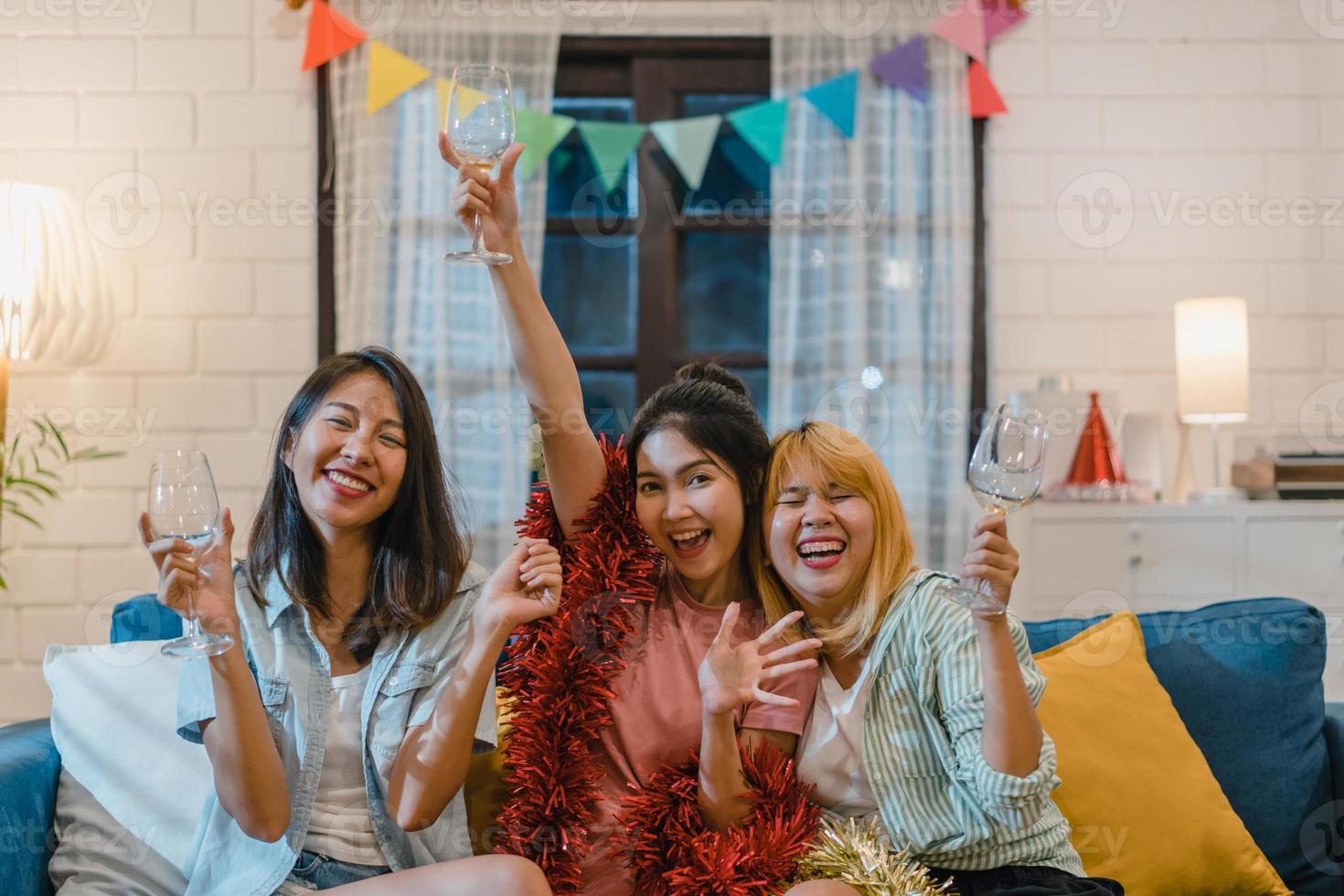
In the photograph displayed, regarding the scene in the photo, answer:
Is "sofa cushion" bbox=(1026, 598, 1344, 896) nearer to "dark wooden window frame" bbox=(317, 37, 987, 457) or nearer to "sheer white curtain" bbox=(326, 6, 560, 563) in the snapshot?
"dark wooden window frame" bbox=(317, 37, 987, 457)

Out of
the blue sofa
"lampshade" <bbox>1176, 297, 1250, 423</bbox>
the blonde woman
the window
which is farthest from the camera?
the window

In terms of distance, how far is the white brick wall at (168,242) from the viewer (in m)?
3.44

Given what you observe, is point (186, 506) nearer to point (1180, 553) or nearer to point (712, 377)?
point (712, 377)

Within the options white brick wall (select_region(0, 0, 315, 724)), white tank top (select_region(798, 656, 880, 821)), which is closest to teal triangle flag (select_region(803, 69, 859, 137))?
white brick wall (select_region(0, 0, 315, 724))

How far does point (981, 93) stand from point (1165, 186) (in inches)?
25.6

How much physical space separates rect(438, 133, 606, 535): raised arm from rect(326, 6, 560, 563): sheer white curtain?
1.79 m

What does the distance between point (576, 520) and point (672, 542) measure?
0.48ft

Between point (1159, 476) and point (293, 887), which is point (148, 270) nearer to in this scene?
point (293, 887)

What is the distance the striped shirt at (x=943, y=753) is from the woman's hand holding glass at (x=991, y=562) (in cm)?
24

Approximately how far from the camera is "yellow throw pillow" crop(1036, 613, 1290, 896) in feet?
5.80

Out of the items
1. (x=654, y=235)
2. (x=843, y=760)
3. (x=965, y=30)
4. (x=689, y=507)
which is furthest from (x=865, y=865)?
(x=965, y=30)

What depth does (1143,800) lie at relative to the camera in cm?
178

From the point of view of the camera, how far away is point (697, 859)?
5.01 feet

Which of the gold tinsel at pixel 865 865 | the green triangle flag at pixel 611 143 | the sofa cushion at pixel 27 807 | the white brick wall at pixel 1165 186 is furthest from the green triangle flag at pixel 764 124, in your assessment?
the sofa cushion at pixel 27 807
